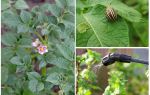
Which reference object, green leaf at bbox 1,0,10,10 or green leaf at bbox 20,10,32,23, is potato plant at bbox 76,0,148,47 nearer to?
green leaf at bbox 20,10,32,23

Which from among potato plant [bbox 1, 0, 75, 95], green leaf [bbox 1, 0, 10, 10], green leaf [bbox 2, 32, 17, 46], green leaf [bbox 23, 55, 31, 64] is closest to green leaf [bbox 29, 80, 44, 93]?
potato plant [bbox 1, 0, 75, 95]

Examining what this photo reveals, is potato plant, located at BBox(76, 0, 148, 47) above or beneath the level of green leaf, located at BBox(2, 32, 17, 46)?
above

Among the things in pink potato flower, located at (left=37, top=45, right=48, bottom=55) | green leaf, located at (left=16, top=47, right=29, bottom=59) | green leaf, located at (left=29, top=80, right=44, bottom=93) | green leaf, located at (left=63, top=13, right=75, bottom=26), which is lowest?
green leaf, located at (left=29, top=80, right=44, bottom=93)

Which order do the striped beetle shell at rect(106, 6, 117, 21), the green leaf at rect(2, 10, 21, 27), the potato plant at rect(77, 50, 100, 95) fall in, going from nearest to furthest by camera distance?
the striped beetle shell at rect(106, 6, 117, 21), the potato plant at rect(77, 50, 100, 95), the green leaf at rect(2, 10, 21, 27)

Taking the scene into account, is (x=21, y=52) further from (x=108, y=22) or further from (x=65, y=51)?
(x=108, y=22)

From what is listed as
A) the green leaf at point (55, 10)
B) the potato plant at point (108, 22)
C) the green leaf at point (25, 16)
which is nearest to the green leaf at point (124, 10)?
the potato plant at point (108, 22)

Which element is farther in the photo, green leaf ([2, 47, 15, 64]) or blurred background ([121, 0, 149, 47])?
green leaf ([2, 47, 15, 64])

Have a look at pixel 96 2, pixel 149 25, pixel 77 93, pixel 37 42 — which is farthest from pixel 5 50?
pixel 149 25

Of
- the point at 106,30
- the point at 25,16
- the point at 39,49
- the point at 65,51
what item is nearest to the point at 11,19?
the point at 25,16
